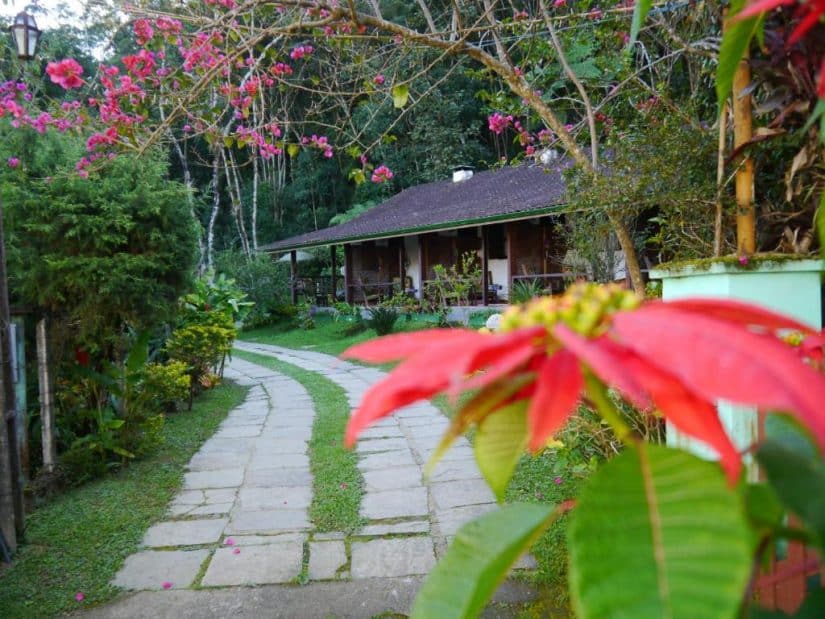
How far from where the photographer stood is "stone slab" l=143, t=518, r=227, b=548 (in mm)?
3223

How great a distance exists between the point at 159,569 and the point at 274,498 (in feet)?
3.34

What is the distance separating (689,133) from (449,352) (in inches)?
145

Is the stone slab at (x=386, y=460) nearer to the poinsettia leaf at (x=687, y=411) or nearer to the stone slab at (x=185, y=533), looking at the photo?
the stone slab at (x=185, y=533)

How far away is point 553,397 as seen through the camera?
14.6 inches

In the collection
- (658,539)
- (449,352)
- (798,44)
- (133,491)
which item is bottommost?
(133,491)

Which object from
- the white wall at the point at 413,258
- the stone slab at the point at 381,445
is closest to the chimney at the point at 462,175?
the white wall at the point at 413,258

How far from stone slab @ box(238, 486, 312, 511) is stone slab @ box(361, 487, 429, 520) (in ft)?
1.25

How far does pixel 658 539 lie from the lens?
1.14ft

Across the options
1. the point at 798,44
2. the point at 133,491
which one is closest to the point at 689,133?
the point at 798,44

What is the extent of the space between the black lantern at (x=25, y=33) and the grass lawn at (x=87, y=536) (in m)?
3.23

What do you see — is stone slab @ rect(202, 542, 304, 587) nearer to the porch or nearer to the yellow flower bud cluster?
the yellow flower bud cluster

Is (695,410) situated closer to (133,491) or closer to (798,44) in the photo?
(798,44)

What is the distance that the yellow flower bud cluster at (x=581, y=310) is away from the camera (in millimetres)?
409

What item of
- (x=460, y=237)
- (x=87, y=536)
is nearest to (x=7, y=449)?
(x=87, y=536)
